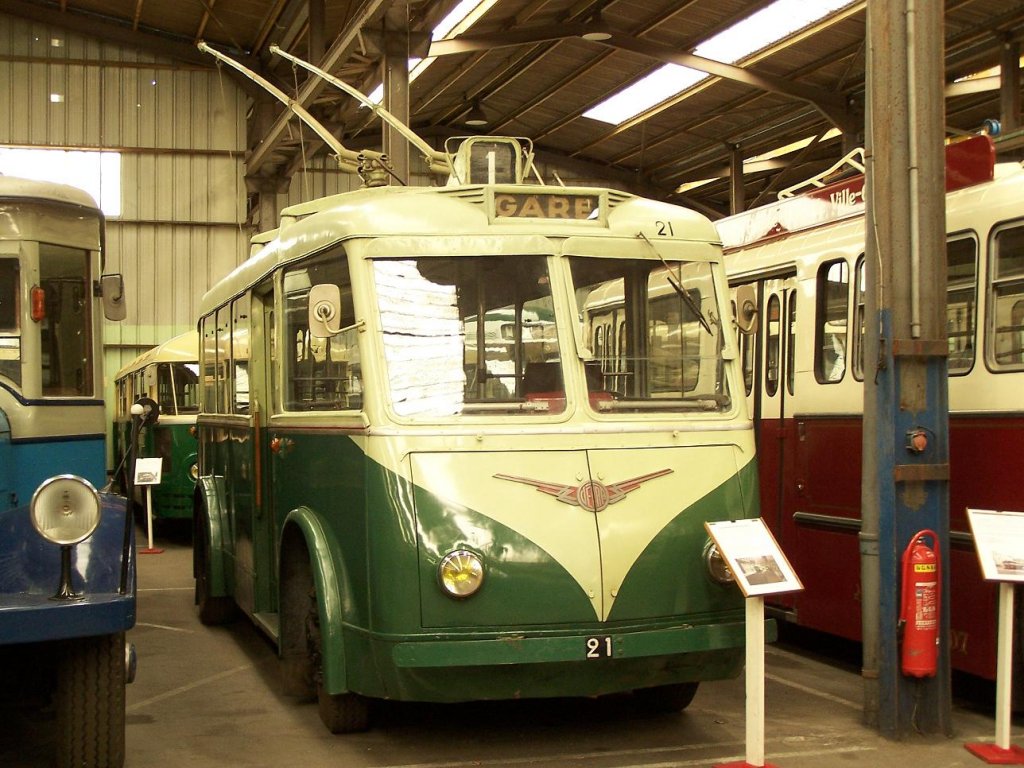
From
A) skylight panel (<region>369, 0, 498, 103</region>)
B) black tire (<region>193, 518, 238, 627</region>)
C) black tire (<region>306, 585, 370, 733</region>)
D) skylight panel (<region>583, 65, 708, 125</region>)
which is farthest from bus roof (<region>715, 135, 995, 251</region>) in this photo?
skylight panel (<region>583, 65, 708, 125</region>)

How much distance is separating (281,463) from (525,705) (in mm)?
1939

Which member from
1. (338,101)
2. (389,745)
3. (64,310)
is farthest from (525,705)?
(338,101)

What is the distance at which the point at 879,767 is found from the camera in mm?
5793

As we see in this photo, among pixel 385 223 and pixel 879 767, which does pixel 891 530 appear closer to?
pixel 879 767

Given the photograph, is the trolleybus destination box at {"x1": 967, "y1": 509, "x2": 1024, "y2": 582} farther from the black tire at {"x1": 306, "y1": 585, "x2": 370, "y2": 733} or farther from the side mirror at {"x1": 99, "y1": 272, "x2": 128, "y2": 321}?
the side mirror at {"x1": 99, "y1": 272, "x2": 128, "y2": 321}

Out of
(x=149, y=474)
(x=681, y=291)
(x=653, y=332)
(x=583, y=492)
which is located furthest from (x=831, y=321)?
(x=149, y=474)

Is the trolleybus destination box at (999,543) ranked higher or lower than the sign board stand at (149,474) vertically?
higher

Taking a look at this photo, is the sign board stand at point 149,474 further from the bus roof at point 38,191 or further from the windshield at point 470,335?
the windshield at point 470,335

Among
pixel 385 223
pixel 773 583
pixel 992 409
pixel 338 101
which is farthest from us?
pixel 338 101

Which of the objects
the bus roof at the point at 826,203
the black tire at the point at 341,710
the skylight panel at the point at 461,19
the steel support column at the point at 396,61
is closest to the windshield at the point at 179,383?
the steel support column at the point at 396,61

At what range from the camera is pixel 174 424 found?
54.4 feet

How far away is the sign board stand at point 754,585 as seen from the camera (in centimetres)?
544

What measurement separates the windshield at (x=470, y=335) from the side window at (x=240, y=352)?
239 cm

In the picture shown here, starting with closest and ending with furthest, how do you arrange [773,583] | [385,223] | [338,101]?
[773,583], [385,223], [338,101]
